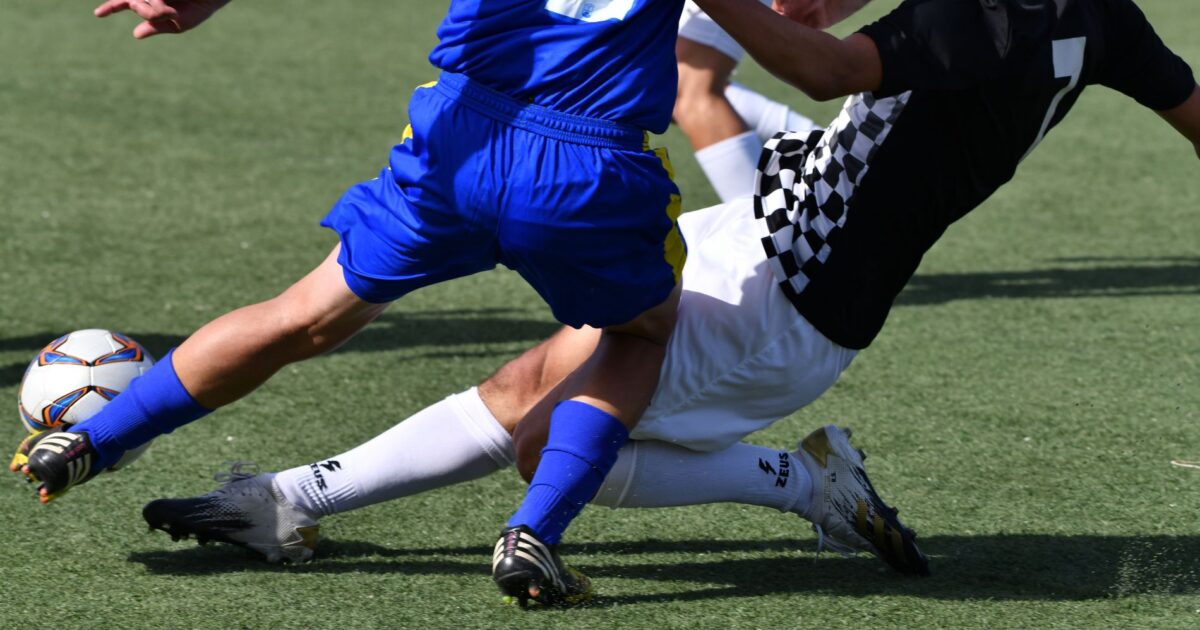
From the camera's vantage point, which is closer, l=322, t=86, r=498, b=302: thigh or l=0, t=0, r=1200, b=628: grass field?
l=322, t=86, r=498, b=302: thigh

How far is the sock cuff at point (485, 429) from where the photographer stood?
120 inches

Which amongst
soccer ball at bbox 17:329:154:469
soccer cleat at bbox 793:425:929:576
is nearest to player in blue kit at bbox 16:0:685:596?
soccer ball at bbox 17:329:154:469

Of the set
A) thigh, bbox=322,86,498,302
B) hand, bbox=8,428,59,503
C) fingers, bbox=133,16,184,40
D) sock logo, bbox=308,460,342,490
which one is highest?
fingers, bbox=133,16,184,40

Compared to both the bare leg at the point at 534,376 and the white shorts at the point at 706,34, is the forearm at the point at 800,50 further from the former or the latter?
the white shorts at the point at 706,34

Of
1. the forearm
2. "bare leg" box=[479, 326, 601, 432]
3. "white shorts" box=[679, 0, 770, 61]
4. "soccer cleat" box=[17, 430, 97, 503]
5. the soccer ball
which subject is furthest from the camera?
"white shorts" box=[679, 0, 770, 61]

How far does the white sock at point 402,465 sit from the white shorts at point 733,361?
328mm

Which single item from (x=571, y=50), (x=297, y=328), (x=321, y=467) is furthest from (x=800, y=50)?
(x=321, y=467)

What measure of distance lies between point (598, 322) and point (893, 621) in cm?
74

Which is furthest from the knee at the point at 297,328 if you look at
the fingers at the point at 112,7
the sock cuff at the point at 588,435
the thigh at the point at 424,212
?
the fingers at the point at 112,7

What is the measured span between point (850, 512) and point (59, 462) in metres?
1.45

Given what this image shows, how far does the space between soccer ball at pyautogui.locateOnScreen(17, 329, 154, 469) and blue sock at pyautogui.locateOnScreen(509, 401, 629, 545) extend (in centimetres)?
103

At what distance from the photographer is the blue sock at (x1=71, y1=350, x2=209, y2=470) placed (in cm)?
286

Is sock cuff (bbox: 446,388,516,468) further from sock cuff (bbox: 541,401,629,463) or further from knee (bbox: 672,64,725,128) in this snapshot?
knee (bbox: 672,64,725,128)

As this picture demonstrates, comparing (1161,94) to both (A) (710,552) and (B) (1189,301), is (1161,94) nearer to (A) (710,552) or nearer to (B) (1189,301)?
(A) (710,552)
